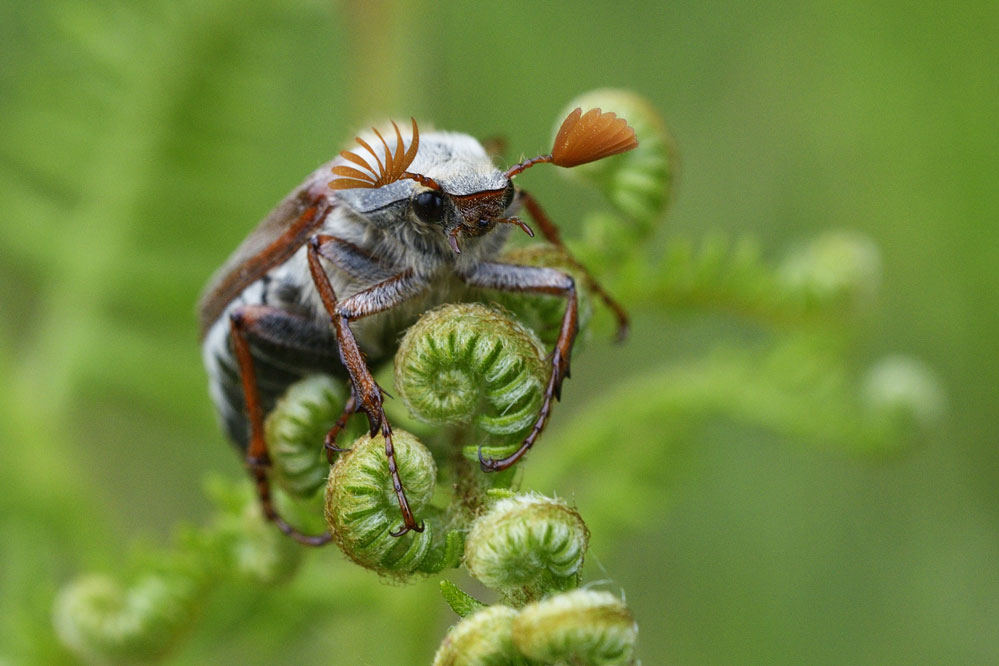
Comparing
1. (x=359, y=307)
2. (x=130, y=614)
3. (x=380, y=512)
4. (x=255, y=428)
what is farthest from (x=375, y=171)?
(x=130, y=614)

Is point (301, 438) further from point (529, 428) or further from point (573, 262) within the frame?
point (573, 262)

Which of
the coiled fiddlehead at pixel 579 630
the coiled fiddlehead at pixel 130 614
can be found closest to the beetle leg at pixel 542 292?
the coiled fiddlehead at pixel 579 630

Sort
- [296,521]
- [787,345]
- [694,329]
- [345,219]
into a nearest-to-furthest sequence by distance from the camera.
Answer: [296,521] → [345,219] → [787,345] → [694,329]

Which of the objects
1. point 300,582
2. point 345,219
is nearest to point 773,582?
point 300,582

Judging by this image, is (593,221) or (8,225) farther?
(8,225)

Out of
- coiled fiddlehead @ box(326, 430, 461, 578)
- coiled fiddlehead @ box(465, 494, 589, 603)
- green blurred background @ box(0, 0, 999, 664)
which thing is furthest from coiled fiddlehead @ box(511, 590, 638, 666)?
green blurred background @ box(0, 0, 999, 664)

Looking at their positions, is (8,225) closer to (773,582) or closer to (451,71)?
(451,71)
